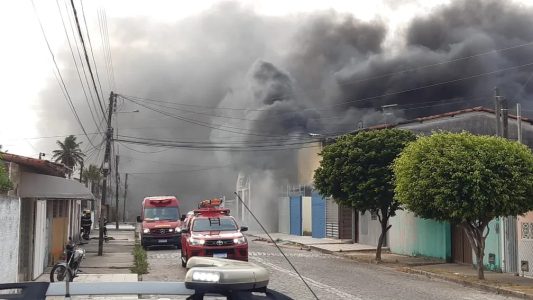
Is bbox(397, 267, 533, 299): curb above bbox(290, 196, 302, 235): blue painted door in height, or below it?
below

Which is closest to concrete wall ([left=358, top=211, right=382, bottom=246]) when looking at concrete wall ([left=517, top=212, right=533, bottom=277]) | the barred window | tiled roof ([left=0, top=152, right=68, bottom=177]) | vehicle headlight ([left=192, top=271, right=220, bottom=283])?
concrete wall ([left=517, top=212, right=533, bottom=277])

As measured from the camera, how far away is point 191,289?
2889 mm

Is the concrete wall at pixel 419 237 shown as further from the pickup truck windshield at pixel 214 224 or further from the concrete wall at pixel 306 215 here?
the concrete wall at pixel 306 215

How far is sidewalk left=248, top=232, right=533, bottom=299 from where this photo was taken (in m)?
14.9

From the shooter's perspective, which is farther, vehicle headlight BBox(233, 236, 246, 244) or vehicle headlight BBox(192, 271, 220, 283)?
vehicle headlight BBox(233, 236, 246, 244)

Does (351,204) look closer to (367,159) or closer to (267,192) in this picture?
(367,159)

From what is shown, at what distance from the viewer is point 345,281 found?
52.0 feet

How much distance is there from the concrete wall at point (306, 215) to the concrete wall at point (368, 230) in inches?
353

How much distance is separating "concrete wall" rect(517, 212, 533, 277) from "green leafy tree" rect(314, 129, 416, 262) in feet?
16.5

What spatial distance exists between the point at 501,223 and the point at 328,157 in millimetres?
7226

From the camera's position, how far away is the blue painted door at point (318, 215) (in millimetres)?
37188

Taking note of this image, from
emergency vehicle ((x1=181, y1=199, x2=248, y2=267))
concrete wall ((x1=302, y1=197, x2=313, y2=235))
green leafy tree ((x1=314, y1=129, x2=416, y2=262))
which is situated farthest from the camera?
concrete wall ((x1=302, y1=197, x2=313, y2=235))

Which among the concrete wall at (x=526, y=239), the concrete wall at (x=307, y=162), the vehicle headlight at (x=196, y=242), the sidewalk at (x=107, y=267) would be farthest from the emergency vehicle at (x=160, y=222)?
the concrete wall at (x=307, y=162)

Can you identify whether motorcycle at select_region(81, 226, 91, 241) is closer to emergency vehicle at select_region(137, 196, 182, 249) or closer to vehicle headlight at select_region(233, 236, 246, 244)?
emergency vehicle at select_region(137, 196, 182, 249)
